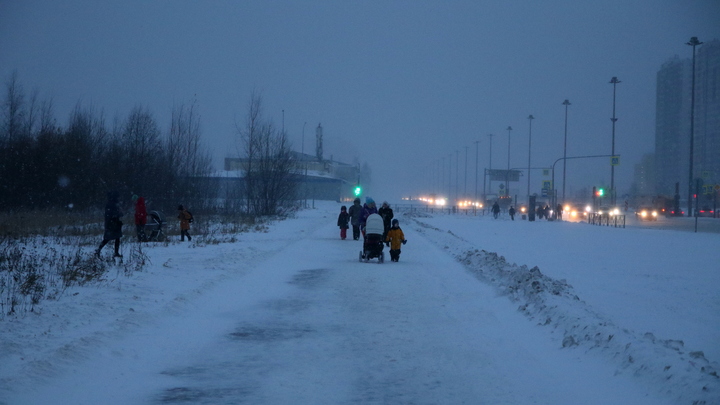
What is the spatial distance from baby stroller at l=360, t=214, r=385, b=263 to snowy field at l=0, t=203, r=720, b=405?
2.69 meters

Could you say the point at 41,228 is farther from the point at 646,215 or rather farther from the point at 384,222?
the point at 646,215

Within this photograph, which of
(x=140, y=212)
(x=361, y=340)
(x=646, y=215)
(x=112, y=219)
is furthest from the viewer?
(x=646, y=215)

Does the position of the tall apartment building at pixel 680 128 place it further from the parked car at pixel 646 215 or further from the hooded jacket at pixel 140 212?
the hooded jacket at pixel 140 212

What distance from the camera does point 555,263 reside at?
1922cm

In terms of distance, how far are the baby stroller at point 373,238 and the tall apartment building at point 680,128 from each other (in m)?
134

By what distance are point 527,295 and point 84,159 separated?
118ft

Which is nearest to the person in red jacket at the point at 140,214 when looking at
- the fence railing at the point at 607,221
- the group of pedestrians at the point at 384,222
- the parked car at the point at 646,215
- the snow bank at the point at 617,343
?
the group of pedestrians at the point at 384,222

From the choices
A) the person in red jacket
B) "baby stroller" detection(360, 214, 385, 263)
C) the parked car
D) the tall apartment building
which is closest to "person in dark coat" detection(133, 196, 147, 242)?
the person in red jacket

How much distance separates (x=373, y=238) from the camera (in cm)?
1733

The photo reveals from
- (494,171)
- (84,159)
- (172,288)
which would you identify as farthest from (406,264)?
(494,171)

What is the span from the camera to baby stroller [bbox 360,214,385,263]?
56.0 feet

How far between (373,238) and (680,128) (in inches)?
7034

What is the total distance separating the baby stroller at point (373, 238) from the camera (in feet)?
56.0

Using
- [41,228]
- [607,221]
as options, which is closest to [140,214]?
[41,228]
